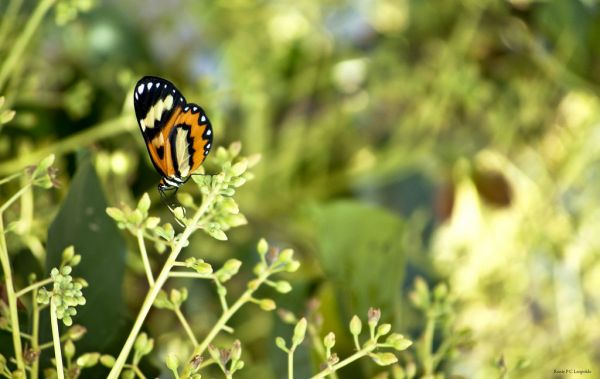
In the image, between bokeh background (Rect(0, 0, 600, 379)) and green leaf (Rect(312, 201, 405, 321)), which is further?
bokeh background (Rect(0, 0, 600, 379))

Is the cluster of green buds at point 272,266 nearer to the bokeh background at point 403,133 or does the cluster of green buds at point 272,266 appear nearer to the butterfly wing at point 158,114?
the butterfly wing at point 158,114

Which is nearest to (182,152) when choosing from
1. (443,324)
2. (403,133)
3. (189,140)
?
(189,140)

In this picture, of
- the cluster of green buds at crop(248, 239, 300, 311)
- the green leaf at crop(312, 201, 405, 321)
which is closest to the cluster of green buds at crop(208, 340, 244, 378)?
the cluster of green buds at crop(248, 239, 300, 311)

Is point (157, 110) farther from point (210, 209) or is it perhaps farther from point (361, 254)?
point (361, 254)

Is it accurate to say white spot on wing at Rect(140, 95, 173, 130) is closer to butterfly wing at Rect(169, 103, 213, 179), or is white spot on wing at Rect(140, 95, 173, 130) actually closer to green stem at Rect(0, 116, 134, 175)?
butterfly wing at Rect(169, 103, 213, 179)

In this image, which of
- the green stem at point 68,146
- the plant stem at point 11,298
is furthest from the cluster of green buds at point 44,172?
the green stem at point 68,146

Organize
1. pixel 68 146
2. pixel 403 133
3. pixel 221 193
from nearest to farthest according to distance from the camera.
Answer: pixel 221 193
pixel 68 146
pixel 403 133
